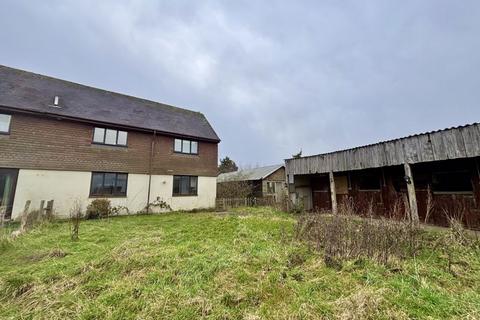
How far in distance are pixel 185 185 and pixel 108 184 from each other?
506cm

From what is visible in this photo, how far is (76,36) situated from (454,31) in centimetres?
3054

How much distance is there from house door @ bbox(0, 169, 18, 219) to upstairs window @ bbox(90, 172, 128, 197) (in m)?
3.25

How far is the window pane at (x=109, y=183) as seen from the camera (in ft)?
43.8

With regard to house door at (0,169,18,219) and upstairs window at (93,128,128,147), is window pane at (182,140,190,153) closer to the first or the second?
upstairs window at (93,128,128,147)

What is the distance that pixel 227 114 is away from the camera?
40625mm

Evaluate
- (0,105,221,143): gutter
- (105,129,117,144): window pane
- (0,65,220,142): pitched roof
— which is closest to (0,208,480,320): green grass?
(0,105,221,143): gutter

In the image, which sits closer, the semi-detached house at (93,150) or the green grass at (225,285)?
the green grass at (225,285)

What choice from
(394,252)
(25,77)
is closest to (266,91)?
(25,77)

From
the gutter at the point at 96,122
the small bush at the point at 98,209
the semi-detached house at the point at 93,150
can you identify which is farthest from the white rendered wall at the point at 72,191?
the gutter at the point at 96,122

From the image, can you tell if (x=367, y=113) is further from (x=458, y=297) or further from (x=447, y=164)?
(x=458, y=297)

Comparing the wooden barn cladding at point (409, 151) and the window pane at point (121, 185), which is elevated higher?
the wooden barn cladding at point (409, 151)

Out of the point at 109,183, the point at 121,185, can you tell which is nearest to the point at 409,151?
the point at 121,185

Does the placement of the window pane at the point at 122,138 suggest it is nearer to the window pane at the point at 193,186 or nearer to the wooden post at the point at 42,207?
the wooden post at the point at 42,207

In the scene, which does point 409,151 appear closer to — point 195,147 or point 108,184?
point 195,147
